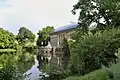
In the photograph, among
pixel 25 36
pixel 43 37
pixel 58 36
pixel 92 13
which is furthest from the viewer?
pixel 25 36

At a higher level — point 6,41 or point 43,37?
point 43,37

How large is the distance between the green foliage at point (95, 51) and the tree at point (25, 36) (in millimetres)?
115830

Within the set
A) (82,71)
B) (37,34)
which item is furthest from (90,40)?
(37,34)

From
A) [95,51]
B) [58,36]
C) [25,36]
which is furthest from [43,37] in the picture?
[95,51]

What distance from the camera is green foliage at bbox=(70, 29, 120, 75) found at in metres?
18.8

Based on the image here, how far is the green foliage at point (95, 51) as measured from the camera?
61.7 ft

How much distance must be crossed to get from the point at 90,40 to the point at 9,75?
8957 millimetres

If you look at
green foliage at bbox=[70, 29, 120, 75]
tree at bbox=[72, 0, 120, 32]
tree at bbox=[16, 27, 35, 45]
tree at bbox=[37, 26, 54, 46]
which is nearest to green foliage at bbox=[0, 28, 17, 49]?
tree at bbox=[37, 26, 54, 46]

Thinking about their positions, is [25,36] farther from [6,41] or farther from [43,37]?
[6,41]

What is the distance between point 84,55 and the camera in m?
19.5

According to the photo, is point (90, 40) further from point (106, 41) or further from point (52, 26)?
point (52, 26)

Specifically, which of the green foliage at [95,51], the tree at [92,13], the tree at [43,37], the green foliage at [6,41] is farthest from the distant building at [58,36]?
the green foliage at [95,51]

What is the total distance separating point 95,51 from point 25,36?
11858 cm

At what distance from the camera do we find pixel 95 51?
62.4ft
